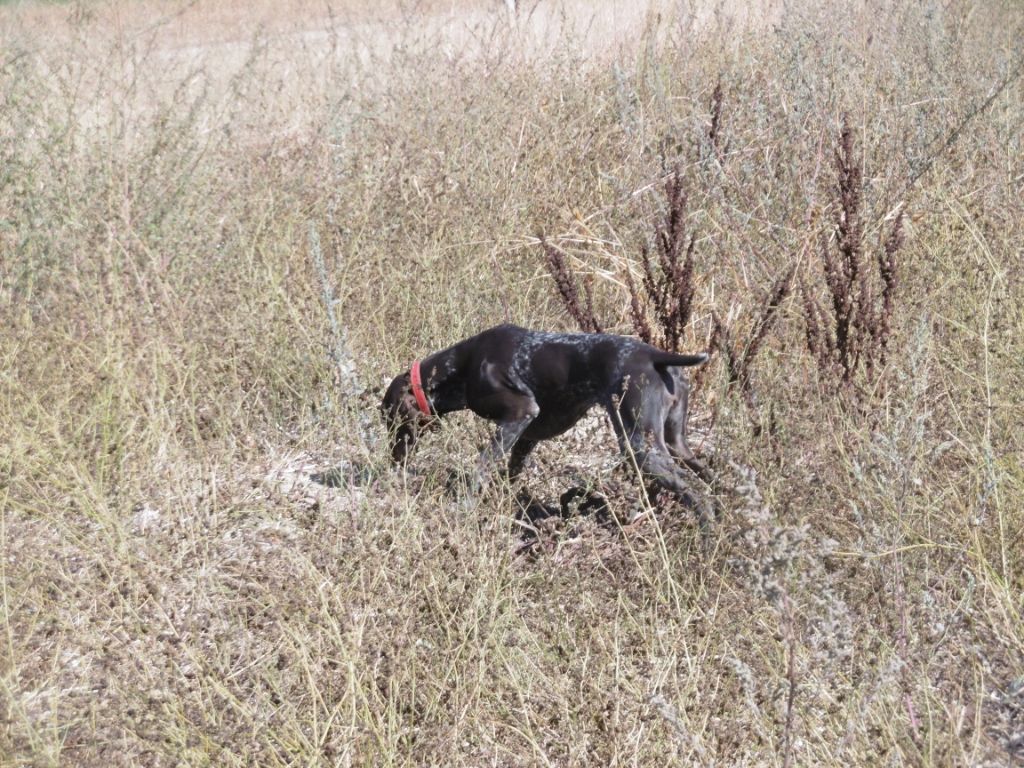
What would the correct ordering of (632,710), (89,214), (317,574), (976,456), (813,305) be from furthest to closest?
(89,214), (813,305), (976,456), (317,574), (632,710)

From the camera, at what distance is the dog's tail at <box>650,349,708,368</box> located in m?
4.02

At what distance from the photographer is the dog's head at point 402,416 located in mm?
4457

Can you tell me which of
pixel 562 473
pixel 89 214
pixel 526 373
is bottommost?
pixel 562 473

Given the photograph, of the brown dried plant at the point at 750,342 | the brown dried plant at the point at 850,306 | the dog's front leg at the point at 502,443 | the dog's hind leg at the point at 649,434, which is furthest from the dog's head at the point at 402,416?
the brown dried plant at the point at 850,306

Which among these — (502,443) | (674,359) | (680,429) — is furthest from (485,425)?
(674,359)

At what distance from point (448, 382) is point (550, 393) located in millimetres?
439

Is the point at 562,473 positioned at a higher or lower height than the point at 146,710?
lower

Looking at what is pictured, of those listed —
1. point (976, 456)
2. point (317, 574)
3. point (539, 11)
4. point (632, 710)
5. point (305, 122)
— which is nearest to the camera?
point (632, 710)

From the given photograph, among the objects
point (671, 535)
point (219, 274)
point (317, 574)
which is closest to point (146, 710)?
point (317, 574)

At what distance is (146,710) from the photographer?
2.85 meters

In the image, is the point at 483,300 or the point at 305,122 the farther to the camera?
the point at 305,122

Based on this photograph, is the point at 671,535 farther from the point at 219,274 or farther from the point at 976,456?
the point at 219,274

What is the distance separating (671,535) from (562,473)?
880 millimetres

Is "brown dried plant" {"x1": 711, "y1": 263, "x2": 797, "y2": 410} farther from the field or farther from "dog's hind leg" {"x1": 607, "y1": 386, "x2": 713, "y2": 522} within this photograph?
"dog's hind leg" {"x1": 607, "y1": 386, "x2": 713, "y2": 522}
